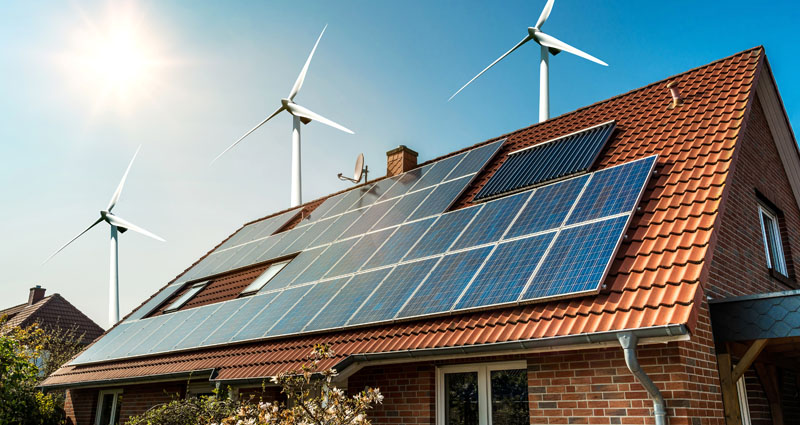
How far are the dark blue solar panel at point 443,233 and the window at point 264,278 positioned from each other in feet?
14.7

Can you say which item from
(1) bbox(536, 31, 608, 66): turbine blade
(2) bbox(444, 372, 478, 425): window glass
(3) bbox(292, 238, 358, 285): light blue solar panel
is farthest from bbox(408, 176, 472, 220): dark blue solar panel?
(1) bbox(536, 31, 608, 66): turbine blade

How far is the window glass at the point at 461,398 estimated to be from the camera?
26.6ft

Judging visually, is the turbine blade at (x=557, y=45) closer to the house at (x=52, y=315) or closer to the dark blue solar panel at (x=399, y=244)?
the dark blue solar panel at (x=399, y=244)

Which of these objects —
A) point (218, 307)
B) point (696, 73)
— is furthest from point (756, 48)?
point (218, 307)

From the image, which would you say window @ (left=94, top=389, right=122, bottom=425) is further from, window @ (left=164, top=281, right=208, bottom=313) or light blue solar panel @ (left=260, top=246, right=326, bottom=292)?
light blue solar panel @ (left=260, top=246, right=326, bottom=292)

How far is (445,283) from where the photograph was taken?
8.67 metres

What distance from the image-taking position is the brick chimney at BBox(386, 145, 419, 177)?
15852 mm

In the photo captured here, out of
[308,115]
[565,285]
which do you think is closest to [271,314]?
[565,285]

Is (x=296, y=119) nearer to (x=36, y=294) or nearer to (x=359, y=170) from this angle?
(x=359, y=170)

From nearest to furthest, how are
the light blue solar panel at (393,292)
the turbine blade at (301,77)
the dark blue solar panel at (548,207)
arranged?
the dark blue solar panel at (548,207)
the light blue solar panel at (393,292)
the turbine blade at (301,77)

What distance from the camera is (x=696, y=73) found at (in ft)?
36.8

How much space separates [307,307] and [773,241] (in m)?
8.54

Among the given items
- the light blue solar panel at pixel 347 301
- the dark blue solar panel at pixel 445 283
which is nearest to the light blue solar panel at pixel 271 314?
the light blue solar panel at pixel 347 301

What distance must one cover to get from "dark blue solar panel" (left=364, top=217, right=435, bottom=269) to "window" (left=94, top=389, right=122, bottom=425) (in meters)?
8.81
